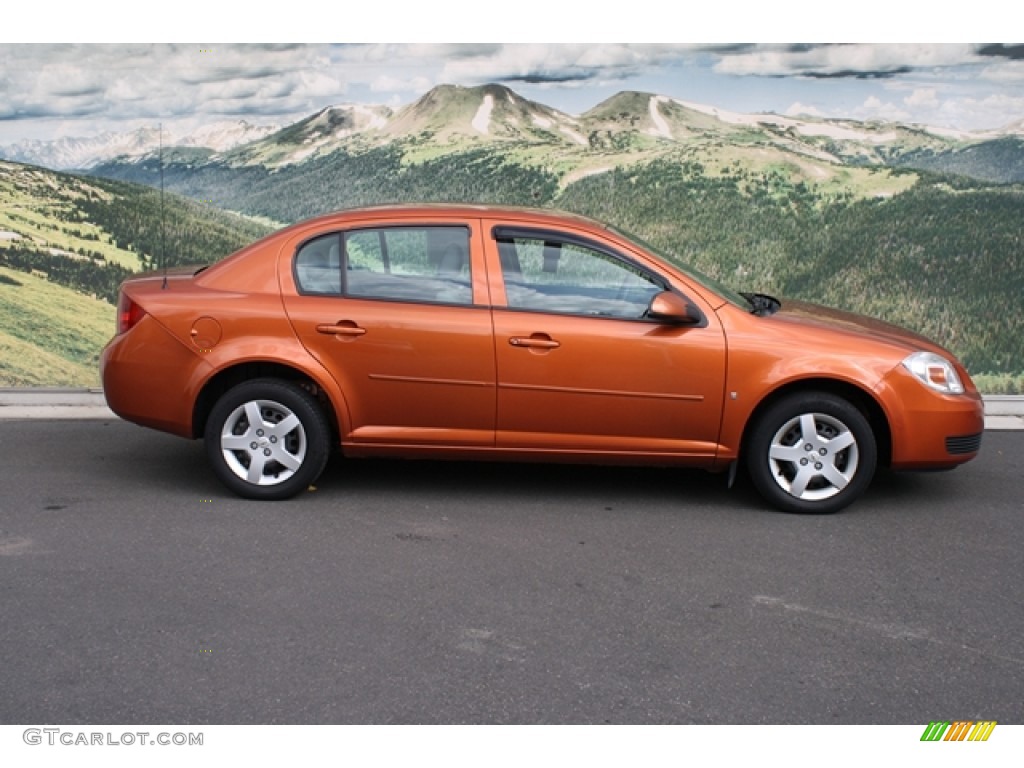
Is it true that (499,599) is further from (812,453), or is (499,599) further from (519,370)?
(812,453)

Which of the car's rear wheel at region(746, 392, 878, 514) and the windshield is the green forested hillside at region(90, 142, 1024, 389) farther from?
the car's rear wheel at region(746, 392, 878, 514)

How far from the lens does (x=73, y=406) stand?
885 cm

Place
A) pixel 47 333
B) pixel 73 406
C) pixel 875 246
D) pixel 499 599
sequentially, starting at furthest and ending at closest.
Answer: pixel 875 246
pixel 47 333
pixel 73 406
pixel 499 599

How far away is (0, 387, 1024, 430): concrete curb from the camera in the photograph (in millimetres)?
8617

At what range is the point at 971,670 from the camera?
444 cm

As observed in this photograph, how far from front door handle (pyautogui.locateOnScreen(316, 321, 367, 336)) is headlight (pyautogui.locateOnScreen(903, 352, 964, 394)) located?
9.15ft

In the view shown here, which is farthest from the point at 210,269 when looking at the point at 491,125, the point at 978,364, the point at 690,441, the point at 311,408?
the point at 978,364

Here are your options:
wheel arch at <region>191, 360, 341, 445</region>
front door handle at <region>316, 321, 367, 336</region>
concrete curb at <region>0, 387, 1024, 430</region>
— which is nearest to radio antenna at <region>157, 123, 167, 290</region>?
concrete curb at <region>0, 387, 1024, 430</region>

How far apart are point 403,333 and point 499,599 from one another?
68.7 inches

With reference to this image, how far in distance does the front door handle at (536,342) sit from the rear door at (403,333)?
12 cm

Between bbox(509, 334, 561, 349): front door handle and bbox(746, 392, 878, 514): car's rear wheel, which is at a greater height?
bbox(509, 334, 561, 349): front door handle

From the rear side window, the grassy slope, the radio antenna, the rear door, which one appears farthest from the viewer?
the radio antenna

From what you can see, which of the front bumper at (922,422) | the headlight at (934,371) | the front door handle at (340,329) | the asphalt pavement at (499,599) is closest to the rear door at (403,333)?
the front door handle at (340,329)
